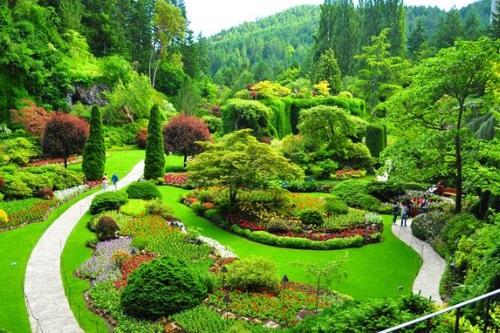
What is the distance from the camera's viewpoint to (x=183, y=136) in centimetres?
3319

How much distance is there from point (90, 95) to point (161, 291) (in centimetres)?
4080

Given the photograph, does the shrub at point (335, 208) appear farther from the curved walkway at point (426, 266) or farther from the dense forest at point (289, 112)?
the curved walkway at point (426, 266)

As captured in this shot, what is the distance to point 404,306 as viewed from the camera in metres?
8.34

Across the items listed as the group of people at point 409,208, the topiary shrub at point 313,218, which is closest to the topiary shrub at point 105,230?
the topiary shrub at point 313,218

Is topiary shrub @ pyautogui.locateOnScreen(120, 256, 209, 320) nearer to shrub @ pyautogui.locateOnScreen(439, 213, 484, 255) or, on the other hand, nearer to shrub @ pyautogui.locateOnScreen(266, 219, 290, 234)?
shrub @ pyautogui.locateOnScreen(266, 219, 290, 234)

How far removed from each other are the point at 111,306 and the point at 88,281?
104 inches

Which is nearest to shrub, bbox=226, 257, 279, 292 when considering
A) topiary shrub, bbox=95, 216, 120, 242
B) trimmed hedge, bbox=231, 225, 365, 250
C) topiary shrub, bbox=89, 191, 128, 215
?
trimmed hedge, bbox=231, 225, 365, 250

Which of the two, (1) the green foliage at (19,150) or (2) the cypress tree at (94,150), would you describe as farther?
(1) the green foliage at (19,150)

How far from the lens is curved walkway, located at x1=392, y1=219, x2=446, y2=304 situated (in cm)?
1538

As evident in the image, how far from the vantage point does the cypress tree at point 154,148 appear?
2995cm

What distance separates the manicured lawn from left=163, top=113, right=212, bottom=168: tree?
11339 millimetres

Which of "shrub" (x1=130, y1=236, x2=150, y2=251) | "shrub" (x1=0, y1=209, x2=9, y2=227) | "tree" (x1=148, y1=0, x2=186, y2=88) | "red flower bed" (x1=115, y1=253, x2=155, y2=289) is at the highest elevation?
"tree" (x1=148, y1=0, x2=186, y2=88)

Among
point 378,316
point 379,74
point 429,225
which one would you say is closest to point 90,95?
point 379,74

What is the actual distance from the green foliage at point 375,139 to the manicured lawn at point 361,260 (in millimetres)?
15811
